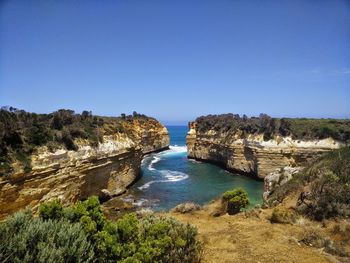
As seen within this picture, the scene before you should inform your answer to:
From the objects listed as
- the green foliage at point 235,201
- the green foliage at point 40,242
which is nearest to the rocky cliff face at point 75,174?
the green foliage at point 40,242

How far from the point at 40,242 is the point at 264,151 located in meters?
32.3

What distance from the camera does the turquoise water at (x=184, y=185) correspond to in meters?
25.9

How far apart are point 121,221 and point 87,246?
110 cm

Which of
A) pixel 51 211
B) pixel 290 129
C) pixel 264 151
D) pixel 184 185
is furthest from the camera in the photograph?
pixel 290 129

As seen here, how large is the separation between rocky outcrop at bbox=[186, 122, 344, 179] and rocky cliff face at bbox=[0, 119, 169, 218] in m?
13.3

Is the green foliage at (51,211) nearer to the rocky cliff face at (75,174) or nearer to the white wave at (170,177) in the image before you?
the rocky cliff face at (75,174)

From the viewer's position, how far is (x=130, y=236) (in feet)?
26.5

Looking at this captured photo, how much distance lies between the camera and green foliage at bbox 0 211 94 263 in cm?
634

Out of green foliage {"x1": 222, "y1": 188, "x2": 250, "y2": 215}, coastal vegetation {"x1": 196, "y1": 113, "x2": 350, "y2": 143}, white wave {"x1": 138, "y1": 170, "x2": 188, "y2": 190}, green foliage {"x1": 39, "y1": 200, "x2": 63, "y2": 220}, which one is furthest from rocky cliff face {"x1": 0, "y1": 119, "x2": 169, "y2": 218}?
coastal vegetation {"x1": 196, "y1": 113, "x2": 350, "y2": 143}

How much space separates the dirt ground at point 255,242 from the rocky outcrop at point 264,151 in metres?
20.5

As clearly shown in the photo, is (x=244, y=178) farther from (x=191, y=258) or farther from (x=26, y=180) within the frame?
(x=191, y=258)

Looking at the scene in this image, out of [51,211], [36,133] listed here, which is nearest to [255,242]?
[51,211]

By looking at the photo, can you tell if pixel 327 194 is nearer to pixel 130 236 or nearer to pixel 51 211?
pixel 130 236

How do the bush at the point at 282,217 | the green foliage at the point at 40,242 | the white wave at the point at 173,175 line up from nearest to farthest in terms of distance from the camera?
the green foliage at the point at 40,242
the bush at the point at 282,217
the white wave at the point at 173,175
